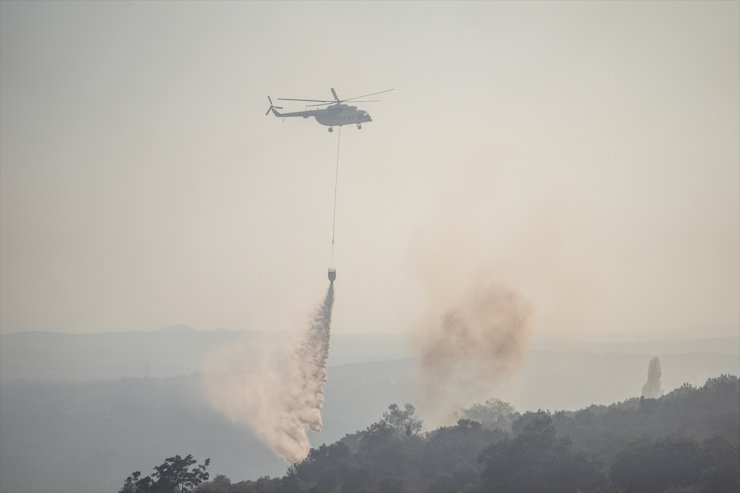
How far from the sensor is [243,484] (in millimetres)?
87875

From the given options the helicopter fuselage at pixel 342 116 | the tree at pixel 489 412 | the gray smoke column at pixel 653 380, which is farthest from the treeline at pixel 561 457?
the gray smoke column at pixel 653 380

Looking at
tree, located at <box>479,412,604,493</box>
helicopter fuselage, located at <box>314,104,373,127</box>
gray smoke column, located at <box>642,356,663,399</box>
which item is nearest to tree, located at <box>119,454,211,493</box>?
tree, located at <box>479,412,604,493</box>

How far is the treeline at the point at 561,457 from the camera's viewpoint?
77.4m

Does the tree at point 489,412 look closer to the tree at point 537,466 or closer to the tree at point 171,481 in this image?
the tree at point 537,466

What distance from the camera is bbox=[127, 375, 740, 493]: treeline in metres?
77.4

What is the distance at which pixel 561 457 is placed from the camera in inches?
3275

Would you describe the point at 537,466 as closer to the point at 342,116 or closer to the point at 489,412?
the point at 489,412

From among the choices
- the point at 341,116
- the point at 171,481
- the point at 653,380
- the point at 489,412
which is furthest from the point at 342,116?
the point at 653,380

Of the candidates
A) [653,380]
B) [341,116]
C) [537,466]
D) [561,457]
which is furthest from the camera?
[653,380]

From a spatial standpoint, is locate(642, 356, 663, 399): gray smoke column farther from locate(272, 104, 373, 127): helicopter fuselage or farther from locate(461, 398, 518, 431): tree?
locate(272, 104, 373, 127): helicopter fuselage

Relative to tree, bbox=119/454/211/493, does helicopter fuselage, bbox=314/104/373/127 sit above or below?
above

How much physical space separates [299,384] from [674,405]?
6892 cm

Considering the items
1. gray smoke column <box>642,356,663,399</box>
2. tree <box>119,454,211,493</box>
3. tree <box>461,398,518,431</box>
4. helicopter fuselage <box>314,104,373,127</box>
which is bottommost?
tree <box>119,454,211,493</box>

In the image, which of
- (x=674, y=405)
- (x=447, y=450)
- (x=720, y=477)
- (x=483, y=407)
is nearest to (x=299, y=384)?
(x=483, y=407)
